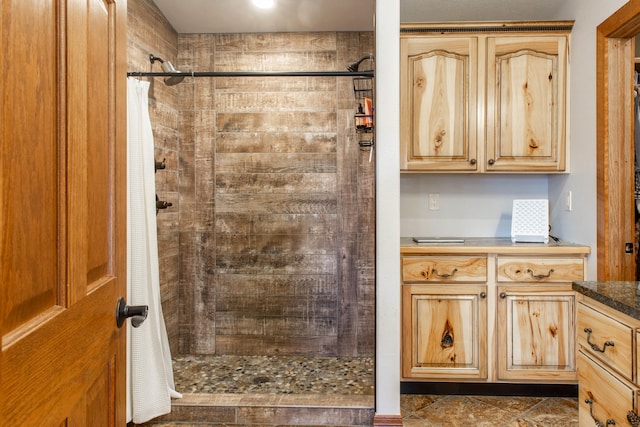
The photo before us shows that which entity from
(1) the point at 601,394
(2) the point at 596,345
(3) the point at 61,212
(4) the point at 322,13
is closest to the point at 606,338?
(2) the point at 596,345

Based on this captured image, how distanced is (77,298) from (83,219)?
0.16 metres

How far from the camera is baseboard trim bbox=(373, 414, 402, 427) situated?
208 cm

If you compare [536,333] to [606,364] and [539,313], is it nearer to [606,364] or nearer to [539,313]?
[539,313]

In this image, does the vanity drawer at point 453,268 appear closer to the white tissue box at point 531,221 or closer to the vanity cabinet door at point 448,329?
the vanity cabinet door at point 448,329

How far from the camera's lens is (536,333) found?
8.07 ft

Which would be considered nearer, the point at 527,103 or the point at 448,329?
the point at 448,329

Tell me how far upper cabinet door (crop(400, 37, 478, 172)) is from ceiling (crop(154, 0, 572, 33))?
293 mm

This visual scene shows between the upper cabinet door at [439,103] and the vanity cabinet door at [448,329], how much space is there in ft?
2.59

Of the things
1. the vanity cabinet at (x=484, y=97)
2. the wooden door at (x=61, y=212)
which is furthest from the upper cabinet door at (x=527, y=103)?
the wooden door at (x=61, y=212)

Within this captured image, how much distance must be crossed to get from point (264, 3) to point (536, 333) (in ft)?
8.54

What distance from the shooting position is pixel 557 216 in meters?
2.82

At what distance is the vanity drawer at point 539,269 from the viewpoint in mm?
2445

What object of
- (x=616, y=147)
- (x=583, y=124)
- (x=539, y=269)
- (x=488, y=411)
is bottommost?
(x=488, y=411)

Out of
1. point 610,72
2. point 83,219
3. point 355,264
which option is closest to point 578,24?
point 610,72
